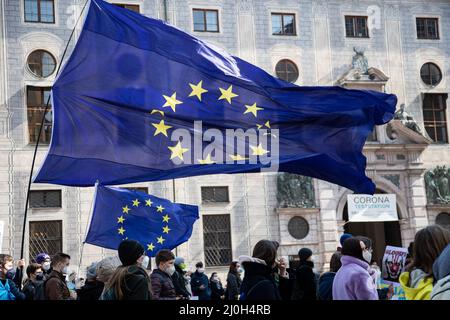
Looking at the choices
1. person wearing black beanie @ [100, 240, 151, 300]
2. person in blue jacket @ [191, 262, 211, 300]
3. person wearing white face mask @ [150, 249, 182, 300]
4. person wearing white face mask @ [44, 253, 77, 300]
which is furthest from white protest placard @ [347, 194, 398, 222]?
person wearing black beanie @ [100, 240, 151, 300]

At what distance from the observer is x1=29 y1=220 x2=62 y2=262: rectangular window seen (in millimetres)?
26306

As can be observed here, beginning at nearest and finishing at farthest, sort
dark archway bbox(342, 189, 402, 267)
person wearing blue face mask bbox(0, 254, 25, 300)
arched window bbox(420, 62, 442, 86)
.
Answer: person wearing blue face mask bbox(0, 254, 25, 300) → dark archway bbox(342, 189, 402, 267) → arched window bbox(420, 62, 442, 86)

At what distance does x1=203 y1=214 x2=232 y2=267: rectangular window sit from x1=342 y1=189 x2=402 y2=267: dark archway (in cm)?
505

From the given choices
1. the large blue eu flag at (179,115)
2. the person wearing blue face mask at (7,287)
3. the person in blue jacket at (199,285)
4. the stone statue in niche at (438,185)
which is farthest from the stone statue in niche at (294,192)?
the person wearing blue face mask at (7,287)

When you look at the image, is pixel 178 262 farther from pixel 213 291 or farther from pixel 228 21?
pixel 228 21

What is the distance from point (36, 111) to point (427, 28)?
16.1 metres

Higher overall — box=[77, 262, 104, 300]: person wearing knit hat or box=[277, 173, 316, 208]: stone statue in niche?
box=[277, 173, 316, 208]: stone statue in niche

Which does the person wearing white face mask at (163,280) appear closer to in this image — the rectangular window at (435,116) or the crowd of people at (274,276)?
the crowd of people at (274,276)

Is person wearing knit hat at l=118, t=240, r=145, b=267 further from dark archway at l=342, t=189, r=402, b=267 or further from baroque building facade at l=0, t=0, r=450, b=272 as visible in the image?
dark archway at l=342, t=189, r=402, b=267

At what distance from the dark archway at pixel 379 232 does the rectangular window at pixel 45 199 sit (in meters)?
10.9

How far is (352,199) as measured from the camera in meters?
29.0

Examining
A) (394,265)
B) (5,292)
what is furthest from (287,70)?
(5,292)

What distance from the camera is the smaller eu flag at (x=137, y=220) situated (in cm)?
1486
